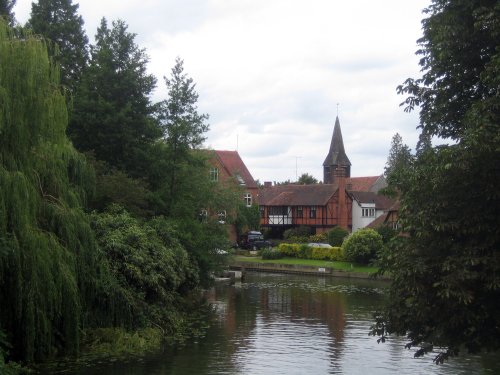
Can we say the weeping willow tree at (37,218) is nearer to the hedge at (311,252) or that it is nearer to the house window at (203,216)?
the house window at (203,216)

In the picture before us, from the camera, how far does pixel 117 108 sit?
118ft

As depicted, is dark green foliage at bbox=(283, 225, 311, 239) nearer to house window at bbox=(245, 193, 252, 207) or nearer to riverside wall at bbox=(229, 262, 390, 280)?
house window at bbox=(245, 193, 252, 207)

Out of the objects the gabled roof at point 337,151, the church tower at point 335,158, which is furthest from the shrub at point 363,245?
the gabled roof at point 337,151

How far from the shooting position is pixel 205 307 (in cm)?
3412

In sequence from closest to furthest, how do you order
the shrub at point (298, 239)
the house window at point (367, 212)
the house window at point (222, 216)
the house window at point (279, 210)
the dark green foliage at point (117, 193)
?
the dark green foliage at point (117, 193) → the house window at point (222, 216) → the shrub at point (298, 239) → the house window at point (367, 212) → the house window at point (279, 210)

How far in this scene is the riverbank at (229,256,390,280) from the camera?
54.2 meters

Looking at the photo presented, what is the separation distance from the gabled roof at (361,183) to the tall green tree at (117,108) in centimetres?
6017

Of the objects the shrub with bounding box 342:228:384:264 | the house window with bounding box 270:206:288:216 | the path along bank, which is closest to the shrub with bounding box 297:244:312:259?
the path along bank

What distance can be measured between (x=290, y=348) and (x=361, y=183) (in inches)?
2984

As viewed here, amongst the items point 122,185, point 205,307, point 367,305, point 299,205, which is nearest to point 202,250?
point 205,307

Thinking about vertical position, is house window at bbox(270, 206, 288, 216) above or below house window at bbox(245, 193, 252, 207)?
below

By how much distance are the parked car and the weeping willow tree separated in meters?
55.2

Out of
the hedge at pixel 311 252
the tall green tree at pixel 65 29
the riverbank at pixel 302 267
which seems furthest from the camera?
the hedge at pixel 311 252

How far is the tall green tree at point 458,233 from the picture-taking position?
12.0 meters
